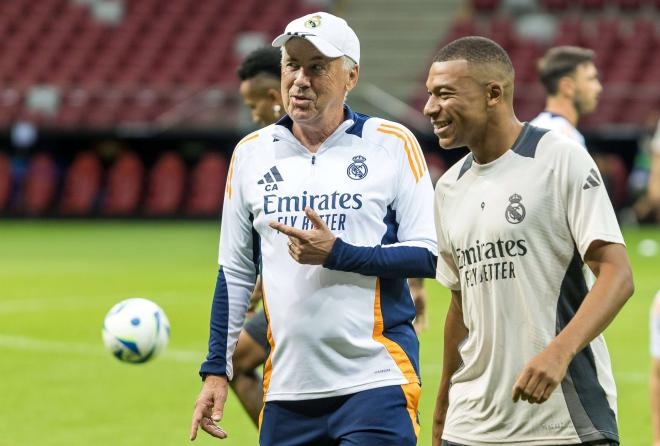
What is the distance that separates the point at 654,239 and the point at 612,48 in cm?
689

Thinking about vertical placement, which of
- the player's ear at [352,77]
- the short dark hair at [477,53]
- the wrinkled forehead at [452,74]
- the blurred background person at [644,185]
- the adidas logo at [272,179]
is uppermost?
the blurred background person at [644,185]

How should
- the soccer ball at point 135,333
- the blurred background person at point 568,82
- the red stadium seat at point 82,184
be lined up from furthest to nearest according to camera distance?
the red stadium seat at point 82,184 → the blurred background person at point 568,82 → the soccer ball at point 135,333

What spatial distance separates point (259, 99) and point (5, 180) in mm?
23229

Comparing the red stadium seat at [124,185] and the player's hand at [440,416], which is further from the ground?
the red stadium seat at [124,185]

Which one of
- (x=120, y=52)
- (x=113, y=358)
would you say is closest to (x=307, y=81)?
(x=113, y=358)

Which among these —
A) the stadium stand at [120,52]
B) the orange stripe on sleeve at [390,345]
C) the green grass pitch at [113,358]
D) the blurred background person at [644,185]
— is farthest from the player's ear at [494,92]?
the stadium stand at [120,52]

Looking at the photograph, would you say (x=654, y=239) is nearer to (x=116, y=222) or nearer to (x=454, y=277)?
(x=116, y=222)

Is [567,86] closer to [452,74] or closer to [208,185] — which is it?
[452,74]

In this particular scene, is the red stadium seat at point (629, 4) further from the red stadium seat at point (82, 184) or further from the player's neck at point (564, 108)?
the player's neck at point (564, 108)

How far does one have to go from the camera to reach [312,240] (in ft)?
13.7

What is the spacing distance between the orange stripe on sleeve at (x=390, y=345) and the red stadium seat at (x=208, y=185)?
22.4 m

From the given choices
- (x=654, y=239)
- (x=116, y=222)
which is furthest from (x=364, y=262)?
(x=116, y=222)

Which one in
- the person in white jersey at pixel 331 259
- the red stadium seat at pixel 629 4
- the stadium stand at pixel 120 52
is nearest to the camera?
the person in white jersey at pixel 331 259

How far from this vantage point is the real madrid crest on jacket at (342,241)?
436cm
